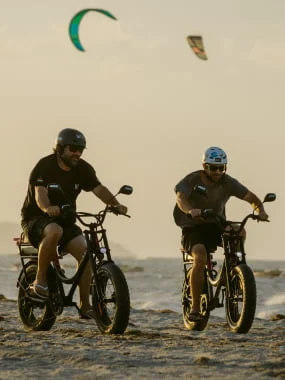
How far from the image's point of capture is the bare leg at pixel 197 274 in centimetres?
1045

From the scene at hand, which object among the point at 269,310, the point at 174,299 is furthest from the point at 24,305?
the point at 174,299

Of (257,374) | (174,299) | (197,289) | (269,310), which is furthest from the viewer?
(174,299)

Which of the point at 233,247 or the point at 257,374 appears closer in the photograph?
the point at 257,374

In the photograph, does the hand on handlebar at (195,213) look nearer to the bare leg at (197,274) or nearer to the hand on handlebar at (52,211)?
the bare leg at (197,274)

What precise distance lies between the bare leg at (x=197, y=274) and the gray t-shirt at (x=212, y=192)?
30 centimetres

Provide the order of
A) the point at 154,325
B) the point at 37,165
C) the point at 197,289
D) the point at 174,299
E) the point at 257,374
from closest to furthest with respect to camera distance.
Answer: the point at 257,374, the point at 37,165, the point at 197,289, the point at 154,325, the point at 174,299

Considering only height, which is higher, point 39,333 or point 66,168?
point 66,168

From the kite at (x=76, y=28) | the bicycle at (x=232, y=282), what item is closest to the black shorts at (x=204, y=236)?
the bicycle at (x=232, y=282)

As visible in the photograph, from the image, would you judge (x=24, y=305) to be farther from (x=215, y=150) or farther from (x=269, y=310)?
(x=269, y=310)

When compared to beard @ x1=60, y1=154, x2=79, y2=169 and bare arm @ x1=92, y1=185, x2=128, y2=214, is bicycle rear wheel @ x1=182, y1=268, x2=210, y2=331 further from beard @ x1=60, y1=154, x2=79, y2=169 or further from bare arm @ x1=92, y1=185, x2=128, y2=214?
beard @ x1=60, y1=154, x2=79, y2=169

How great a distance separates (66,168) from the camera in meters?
9.84

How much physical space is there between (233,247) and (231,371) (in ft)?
10.4

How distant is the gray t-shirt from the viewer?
10.4 m

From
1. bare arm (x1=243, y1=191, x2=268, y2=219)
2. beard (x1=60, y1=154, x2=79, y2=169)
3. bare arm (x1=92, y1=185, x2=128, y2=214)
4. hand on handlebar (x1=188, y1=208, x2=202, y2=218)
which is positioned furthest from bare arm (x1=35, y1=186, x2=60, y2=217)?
bare arm (x1=243, y1=191, x2=268, y2=219)
